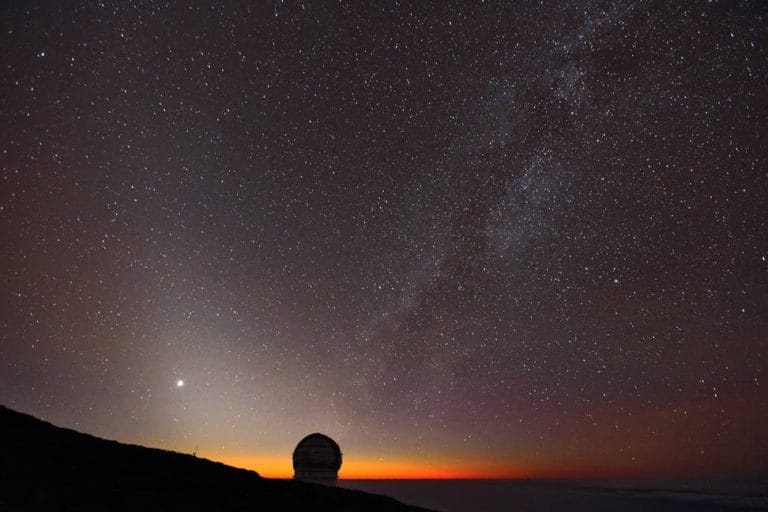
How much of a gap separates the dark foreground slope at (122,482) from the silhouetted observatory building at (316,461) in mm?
7270

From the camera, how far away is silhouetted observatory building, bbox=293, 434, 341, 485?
20125 mm

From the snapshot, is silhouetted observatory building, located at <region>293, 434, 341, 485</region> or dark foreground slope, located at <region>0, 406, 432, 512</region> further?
silhouetted observatory building, located at <region>293, 434, 341, 485</region>

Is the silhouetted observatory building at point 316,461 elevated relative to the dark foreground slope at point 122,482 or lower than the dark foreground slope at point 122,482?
elevated

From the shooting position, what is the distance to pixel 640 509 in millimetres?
107625

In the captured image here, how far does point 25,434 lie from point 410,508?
8.14 metres

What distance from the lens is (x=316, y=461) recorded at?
2017 centimetres

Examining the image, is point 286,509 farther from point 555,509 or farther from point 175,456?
point 555,509

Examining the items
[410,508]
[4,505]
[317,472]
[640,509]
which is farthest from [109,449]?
[640,509]

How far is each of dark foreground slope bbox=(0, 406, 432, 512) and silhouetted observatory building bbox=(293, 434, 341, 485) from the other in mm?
7270

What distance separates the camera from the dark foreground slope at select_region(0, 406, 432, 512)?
8.34 metres

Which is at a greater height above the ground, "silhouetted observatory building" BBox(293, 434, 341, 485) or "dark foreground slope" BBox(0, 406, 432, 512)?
"silhouetted observatory building" BBox(293, 434, 341, 485)

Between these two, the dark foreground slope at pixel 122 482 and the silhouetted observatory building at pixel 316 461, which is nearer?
the dark foreground slope at pixel 122 482

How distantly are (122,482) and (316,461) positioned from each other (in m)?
11.5

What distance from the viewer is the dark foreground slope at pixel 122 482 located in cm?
834
